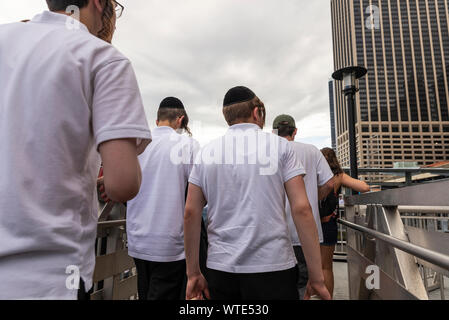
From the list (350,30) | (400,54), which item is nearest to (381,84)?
(400,54)

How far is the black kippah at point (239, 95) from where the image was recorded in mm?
1918

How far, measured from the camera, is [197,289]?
1.77m

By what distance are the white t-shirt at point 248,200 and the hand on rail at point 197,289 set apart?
19 centimetres

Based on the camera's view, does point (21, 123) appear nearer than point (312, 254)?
Result: Yes

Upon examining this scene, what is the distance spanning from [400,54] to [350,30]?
183ft

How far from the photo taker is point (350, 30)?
37.3 m

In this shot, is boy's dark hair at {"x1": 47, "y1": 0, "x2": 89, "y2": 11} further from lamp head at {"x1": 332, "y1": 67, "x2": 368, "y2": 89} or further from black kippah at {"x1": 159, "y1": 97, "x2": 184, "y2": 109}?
lamp head at {"x1": 332, "y1": 67, "x2": 368, "y2": 89}

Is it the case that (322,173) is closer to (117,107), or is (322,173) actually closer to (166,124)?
(166,124)

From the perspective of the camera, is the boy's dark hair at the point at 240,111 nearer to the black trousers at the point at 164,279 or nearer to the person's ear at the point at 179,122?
the person's ear at the point at 179,122

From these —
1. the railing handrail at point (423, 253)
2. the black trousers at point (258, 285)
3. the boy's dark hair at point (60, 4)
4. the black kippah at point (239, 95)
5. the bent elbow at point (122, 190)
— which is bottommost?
the black trousers at point (258, 285)

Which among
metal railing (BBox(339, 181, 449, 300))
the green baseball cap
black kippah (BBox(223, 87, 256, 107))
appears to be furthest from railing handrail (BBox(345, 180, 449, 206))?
the green baseball cap

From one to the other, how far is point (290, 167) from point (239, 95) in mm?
577

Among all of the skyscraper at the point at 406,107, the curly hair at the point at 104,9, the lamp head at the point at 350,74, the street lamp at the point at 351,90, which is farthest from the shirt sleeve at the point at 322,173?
the skyscraper at the point at 406,107
